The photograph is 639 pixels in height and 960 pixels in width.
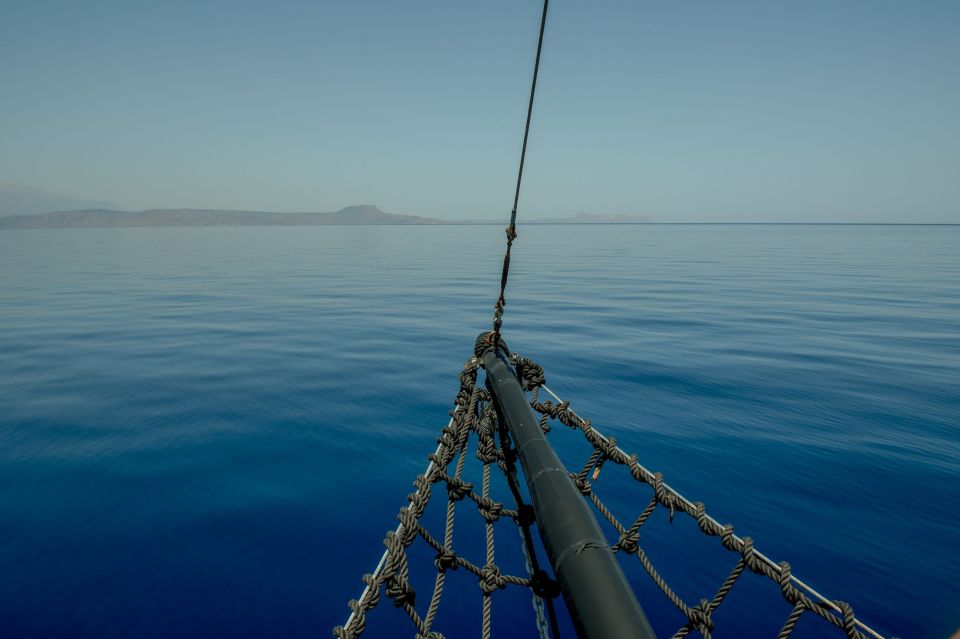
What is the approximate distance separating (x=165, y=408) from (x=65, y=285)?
2202cm

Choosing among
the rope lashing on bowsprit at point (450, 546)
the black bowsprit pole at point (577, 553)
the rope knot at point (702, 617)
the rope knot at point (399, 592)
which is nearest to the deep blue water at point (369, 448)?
the rope lashing on bowsprit at point (450, 546)

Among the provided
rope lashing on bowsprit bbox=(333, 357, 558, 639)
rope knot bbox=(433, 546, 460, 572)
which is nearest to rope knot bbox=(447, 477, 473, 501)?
rope lashing on bowsprit bbox=(333, 357, 558, 639)

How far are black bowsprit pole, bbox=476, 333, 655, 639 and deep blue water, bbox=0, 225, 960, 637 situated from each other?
2172mm

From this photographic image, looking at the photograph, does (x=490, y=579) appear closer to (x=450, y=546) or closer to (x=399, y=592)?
(x=399, y=592)

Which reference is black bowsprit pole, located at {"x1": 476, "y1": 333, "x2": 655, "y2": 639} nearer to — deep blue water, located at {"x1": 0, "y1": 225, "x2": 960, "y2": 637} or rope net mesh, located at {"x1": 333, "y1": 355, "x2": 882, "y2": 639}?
rope net mesh, located at {"x1": 333, "y1": 355, "x2": 882, "y2": 639}

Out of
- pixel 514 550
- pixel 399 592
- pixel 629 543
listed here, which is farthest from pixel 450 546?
pixel 514 550

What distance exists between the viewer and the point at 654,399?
9492 mm

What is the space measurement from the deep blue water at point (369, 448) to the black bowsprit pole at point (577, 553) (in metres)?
2.17

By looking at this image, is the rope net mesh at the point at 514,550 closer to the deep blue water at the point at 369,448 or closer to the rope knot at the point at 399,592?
the rope knot at the point at 399,592

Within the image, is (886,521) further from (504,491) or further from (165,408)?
(165,408)

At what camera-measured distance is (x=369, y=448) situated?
7.68m

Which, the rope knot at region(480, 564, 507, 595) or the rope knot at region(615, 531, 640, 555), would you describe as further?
the rope knot at region(615, 531, 640, 555)

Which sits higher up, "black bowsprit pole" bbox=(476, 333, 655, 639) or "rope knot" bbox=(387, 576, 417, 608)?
"black bowsprit pole" bbox=(476, 333, 655, 639)

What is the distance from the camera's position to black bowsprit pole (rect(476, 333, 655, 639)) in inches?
80.0
